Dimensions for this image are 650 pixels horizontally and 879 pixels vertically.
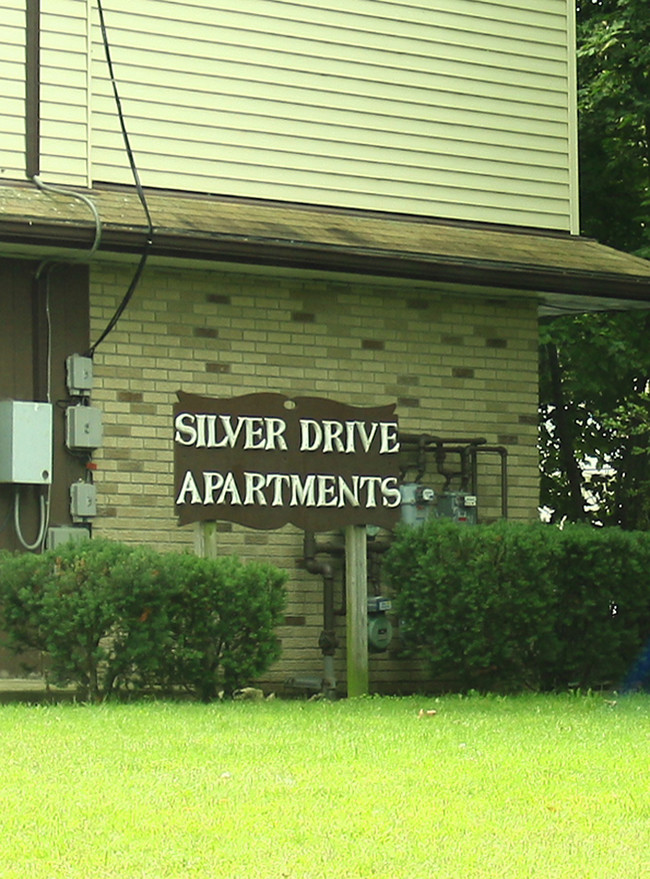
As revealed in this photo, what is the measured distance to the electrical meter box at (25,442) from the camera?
11422 mm

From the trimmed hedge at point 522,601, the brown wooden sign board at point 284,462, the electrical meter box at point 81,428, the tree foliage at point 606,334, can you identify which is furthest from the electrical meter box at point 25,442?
the tree foliage at point 606,334

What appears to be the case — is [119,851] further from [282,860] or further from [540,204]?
[540,204]

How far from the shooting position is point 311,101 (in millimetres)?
13445

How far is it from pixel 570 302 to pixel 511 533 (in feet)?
10.4

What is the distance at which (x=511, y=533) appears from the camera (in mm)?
11875

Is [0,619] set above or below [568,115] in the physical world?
below

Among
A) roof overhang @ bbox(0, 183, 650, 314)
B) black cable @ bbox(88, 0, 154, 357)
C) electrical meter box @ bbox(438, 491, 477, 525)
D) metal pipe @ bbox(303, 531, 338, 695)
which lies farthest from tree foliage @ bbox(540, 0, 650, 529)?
black cable @ bbox(88, 0, 154, 357)

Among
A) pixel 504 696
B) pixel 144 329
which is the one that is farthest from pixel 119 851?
pixel 144 329

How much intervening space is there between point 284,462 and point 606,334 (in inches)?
340

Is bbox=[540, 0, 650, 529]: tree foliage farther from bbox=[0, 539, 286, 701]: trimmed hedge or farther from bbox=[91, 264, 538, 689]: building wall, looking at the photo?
bbox=[0, 539, 286, 701]: trimmed hedge

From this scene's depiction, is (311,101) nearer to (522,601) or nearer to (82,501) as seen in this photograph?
(82,501)

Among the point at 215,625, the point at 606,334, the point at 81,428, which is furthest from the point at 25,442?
the point at 606,334

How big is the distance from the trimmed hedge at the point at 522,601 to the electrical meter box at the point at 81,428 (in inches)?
93.5

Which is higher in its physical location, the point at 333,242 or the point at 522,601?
the point at 333,242
